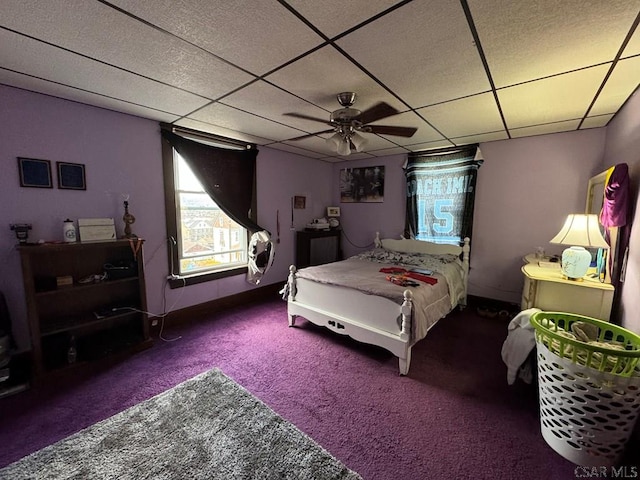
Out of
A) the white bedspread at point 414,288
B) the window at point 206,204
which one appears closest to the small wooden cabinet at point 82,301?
the window at point 206,204

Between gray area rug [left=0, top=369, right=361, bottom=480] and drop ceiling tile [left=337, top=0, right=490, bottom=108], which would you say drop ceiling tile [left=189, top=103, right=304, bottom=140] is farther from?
gray area rug [left=0, top=369, right=361, bottom=480]

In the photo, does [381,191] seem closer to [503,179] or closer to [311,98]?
[503,179]

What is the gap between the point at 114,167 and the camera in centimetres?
269

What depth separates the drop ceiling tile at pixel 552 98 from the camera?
1.90m

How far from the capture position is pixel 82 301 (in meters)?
2.59

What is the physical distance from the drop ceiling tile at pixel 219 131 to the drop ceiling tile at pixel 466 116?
2188 millimetres

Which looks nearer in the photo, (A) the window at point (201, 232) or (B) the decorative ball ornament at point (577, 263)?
(B) the decorative ball ornament at point (577, 263)

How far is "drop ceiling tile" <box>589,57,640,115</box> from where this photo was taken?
172cm

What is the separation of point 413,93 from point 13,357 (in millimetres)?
4093

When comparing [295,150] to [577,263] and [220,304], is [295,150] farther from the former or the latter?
[577,263]

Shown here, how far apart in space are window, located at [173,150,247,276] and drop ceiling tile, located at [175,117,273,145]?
15.8 inches

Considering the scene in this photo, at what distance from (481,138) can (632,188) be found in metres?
1.78

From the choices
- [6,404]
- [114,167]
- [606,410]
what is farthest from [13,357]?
[606,410]

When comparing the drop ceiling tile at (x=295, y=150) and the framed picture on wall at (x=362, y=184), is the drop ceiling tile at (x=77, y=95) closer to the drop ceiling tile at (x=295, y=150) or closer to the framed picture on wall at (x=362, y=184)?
the drop ceiling tile at (x=295, y=150)
